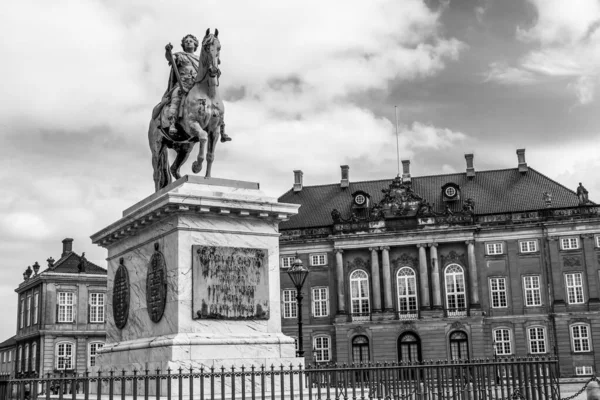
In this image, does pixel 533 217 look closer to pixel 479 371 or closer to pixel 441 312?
pixel 441 312

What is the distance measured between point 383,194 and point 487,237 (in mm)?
9871

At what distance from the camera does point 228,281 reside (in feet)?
37.2

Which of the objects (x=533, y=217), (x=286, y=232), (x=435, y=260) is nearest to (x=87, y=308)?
(x=286, y=232)

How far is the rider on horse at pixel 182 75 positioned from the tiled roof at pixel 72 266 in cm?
4940

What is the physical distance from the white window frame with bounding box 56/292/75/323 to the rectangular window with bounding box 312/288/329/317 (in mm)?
19073

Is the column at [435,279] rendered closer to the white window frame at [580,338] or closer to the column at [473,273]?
the column at [473,273]

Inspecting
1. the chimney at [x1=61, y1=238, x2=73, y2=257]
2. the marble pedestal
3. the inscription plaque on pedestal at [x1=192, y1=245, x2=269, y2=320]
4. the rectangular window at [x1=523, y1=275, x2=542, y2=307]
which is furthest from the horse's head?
the chimney at [x1=61, y1=238, x2=73, y2=257]

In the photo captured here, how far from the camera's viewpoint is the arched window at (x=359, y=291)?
58750 mm

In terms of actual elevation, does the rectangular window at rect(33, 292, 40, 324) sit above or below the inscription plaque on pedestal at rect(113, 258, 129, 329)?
above

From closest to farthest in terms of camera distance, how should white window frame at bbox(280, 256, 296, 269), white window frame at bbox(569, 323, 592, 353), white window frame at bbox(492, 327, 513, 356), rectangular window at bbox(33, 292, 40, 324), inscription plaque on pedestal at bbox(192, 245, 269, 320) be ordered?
1. inscription plaque on pedestal at bbox(192, 245, 269, 320)
2. white window frame at bbox(569, 323, 592, 353)
3. white window frame at bbox(492, 327, 513, 356)
4. rectangular window at bbox(33, 292, 40, 324)
5. white window frame at bbox(280, 256, 296, 269)

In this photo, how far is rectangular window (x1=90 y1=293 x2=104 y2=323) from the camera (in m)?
59.8

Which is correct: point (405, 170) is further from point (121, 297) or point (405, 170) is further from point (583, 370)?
point (121, 297)

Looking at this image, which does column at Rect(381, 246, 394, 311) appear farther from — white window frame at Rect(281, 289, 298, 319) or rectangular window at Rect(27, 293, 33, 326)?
rectangular window at Rect(27, 293, 33, 326)

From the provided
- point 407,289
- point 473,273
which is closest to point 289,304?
point 407,289
